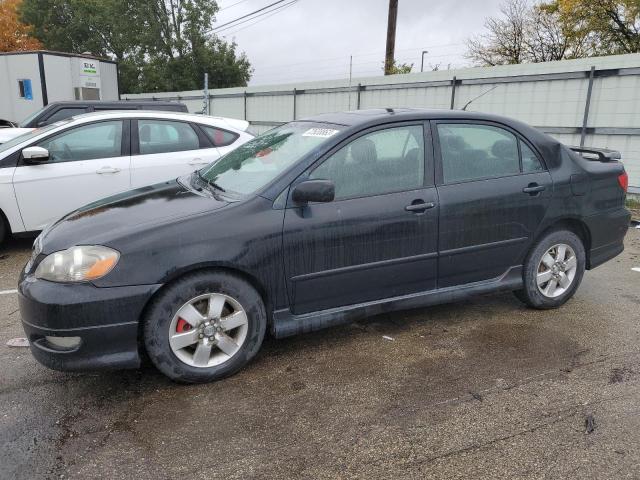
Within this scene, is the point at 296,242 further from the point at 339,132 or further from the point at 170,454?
the point at 170,454

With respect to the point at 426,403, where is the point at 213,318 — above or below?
above

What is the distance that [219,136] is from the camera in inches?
259

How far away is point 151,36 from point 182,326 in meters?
37.5

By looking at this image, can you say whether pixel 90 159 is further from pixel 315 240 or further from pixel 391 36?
pixel 391 36

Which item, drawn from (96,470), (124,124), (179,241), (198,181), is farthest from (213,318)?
(124,124)

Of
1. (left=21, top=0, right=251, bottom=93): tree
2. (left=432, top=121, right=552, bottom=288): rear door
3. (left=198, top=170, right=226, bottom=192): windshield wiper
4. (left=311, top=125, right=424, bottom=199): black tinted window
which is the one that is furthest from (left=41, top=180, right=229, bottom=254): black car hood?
(left=21, top=0, right=251, bottom=93): tree

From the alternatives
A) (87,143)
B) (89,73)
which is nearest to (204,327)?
(87,143)

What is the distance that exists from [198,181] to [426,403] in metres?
2.23

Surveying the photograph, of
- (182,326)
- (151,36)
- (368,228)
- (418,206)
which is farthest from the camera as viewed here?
(151,36)

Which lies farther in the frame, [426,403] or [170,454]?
[426,403]

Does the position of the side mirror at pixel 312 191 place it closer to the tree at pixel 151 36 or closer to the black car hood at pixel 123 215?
the black car hood at pixel 123 215

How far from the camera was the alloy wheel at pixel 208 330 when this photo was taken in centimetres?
300

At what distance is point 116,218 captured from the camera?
3172mm

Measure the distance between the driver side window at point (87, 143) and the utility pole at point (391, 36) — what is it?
14524 millimetres
